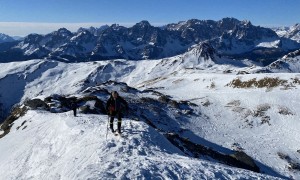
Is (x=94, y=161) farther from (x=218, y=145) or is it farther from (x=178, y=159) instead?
(x=218, y=145)

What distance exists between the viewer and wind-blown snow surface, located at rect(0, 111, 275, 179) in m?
20.5

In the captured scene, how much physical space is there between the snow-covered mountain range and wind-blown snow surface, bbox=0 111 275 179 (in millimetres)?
61

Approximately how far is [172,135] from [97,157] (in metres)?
27.4

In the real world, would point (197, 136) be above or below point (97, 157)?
below

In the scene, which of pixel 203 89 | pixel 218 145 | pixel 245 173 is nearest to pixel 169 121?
pixel 218 145

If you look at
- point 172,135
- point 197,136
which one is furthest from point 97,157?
point 197,136

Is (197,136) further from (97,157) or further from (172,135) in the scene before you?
(97,157)

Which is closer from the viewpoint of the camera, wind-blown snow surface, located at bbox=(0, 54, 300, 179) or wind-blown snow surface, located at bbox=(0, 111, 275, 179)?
wind-blown snow surface, located at bbox=(0, 111, 275, 179)

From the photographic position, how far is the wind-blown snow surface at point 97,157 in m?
20.5

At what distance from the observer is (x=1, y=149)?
39.4 metres

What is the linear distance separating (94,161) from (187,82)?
96257 mm

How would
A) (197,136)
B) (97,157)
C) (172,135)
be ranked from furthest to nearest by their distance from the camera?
(197,136) → (172,135) → (97,157)

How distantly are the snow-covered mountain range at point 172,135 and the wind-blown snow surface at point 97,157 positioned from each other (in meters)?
0.06

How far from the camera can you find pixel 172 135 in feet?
162
